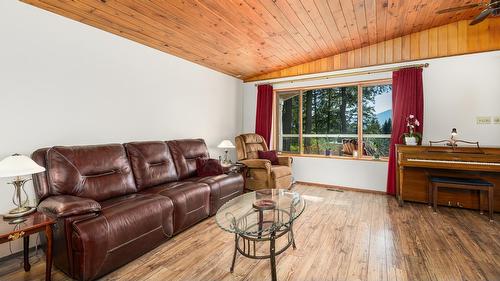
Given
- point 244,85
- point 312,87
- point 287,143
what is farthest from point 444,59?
point 244,85

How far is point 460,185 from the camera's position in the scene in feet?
9.87

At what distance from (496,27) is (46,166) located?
5.98m

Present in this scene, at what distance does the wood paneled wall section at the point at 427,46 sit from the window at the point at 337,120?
43cm

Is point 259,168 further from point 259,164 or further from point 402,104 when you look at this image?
point 402,104

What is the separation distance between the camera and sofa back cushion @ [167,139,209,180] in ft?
10.6

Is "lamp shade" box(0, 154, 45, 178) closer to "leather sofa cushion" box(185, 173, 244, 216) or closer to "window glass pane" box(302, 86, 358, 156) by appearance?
"leather sofa cushion" box(185, 173, 244, 216)

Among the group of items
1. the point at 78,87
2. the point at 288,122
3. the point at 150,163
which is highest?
the point at 78,87

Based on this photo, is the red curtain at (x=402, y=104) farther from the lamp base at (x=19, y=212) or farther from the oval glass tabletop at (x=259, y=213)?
the lamp base at (x=19, y=212)

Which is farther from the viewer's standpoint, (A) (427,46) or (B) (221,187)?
(A) (427,46)

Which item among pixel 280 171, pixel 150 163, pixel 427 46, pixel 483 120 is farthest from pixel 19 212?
pixel 483 120

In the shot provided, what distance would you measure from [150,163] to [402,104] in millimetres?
4022

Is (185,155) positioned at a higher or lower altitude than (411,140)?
lower

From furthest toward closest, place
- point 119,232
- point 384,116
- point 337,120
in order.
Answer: point 337,120, point 384,116, point 119,232

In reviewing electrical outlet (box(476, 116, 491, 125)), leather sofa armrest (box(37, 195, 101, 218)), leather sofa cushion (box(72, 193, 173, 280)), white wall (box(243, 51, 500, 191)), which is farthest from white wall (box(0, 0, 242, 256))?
electrical outlet (box(476, 116, 491, 125))
